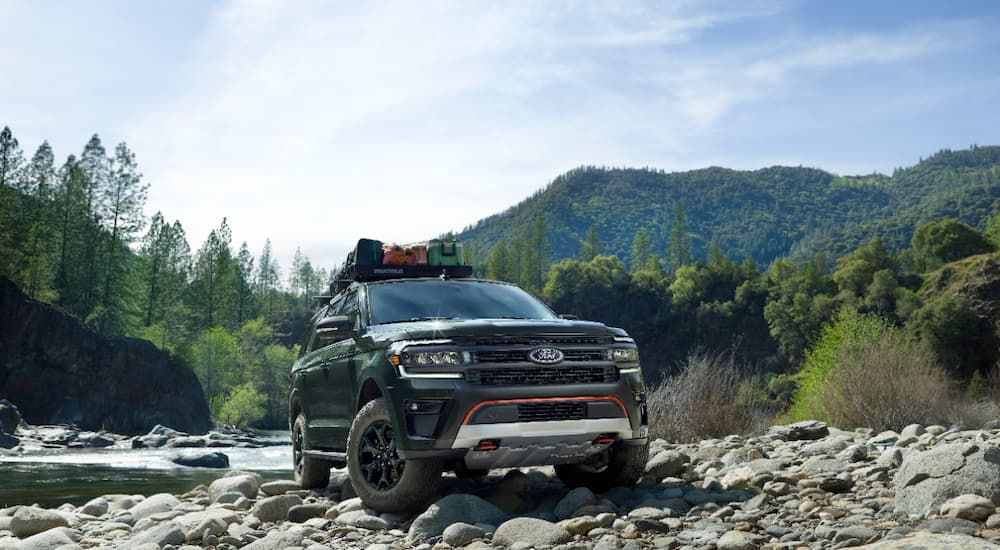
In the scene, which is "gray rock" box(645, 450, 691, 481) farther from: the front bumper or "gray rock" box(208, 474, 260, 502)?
"gray rock" box(208, 474, 260, 502)

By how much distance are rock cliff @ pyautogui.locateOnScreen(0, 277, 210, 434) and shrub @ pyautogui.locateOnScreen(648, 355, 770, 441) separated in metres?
53.5

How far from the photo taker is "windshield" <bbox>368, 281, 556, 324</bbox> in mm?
7906

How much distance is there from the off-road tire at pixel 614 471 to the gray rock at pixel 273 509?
262 cm

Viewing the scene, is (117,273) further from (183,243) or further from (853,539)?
(853,539)

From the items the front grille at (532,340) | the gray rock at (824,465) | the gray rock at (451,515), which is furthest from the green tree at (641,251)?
the gray rock at (451,515)

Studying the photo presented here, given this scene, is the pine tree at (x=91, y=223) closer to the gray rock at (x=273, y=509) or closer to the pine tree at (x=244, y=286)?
the pine tree at (x=244, y=286)

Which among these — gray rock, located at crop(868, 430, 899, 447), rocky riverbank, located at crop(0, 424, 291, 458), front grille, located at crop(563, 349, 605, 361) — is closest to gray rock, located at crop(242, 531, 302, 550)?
front grille, located at crop(563, 349, 605, 361)

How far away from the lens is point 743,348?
110500mm

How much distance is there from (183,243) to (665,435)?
88.6 metres

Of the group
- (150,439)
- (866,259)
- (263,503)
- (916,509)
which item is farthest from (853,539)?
(866,259)

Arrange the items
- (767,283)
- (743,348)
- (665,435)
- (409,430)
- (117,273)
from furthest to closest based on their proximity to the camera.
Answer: (767,283), (743,348), (117,273), (665,435), (409,430)

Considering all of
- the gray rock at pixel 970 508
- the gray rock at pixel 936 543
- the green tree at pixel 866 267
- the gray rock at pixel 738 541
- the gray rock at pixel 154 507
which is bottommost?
the gray rock at pixel 154 507

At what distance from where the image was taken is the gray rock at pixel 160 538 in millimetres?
7117

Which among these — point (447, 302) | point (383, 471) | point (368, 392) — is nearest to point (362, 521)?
point (383, 471)
